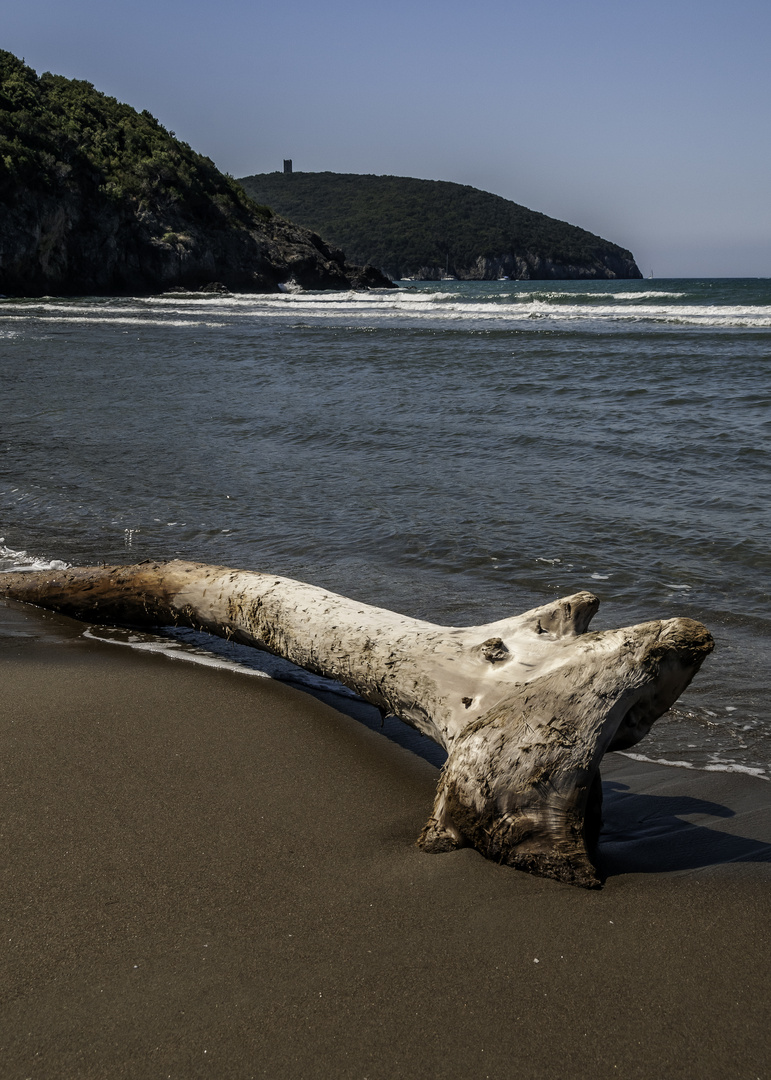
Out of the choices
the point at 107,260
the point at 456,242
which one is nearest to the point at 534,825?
the point at 107,260

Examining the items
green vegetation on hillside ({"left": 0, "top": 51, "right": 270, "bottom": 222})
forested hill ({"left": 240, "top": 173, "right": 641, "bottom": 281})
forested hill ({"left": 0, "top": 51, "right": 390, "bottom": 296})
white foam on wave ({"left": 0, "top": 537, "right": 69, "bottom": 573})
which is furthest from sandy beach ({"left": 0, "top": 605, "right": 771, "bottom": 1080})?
forested hill ({"left": 240, "top": 173, "right": 641, "bottom": 281})

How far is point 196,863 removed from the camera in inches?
89.0

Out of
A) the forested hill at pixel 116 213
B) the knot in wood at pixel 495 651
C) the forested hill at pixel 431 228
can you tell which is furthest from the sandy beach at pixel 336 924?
the forested hill at pixel 431 228

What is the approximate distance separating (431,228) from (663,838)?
15195 centimetres

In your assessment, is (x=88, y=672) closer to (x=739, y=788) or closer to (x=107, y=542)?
(x=107, y=542)

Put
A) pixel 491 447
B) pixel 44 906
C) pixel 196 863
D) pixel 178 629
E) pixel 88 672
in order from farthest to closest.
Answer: pixel 491 447
pixel 178 629
pixel 88 672
pixel 196 863
pixel 44 906

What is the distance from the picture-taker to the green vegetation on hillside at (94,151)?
54.7 metres

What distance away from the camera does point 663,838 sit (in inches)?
100.0

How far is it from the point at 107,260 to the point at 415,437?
58790mm

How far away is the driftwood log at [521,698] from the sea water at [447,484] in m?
0.87

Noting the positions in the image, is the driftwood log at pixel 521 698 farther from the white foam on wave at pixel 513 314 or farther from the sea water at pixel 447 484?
the white foam on wave at pixel 513 314

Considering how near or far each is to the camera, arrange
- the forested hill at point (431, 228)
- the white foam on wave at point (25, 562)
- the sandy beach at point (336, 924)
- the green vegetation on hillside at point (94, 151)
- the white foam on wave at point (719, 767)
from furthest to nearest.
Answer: the forested hill at point (431, 228), the green vegetation on hillside at point (94, 151), the white foam on wave at point (25, 562), the white foam on wave at point (719, 767), the sandy beach at point (336, 924)

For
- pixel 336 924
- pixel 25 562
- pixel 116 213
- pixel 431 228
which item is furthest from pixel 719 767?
pixel 431 228

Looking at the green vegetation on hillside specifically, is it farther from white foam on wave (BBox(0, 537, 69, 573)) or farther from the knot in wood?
the knot in wood
